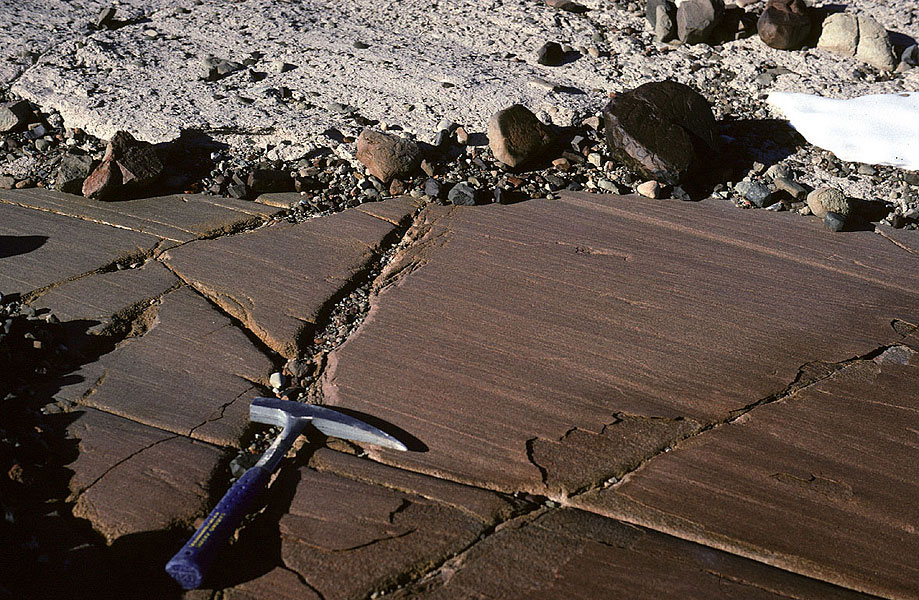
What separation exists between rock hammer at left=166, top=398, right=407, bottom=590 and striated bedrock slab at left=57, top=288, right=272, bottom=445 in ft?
0.49

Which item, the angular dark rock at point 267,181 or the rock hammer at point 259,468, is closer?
the rock hammer at point 259,468

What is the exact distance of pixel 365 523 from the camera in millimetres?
1747

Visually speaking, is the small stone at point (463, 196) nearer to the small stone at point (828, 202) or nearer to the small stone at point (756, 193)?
the small stone at point (756, 193)

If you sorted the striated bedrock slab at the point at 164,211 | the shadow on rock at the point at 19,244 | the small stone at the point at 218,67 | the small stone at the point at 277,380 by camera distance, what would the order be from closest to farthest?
the small stone at the point at 277,380, the shadow on rock at the point at 19,244, the striated bedrock slab at the point at 164,211, the small stone at the point at 218,67

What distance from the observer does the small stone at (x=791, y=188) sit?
10.0 feet

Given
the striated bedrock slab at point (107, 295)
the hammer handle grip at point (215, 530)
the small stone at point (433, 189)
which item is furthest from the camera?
the small stone at point (433, 189)

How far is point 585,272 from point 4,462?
5.79ft

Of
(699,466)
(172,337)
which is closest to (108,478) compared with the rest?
(172,337)

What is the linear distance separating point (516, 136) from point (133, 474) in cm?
195

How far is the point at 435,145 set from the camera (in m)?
3.20

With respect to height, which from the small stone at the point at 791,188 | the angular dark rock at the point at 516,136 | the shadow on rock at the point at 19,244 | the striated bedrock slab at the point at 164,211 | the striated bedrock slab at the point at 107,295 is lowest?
the striated bedrock slab at the point at 107,295

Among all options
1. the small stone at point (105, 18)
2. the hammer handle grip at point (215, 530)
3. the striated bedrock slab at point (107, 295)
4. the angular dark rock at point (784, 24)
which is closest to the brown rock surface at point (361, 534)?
the hammer handle grip at point (215, 530)

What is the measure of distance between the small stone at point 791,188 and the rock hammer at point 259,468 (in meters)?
2.02

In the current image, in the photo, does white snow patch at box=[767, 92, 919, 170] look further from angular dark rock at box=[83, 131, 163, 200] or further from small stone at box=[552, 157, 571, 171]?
angular dark rock at box=[83, 131, 163, 200]
